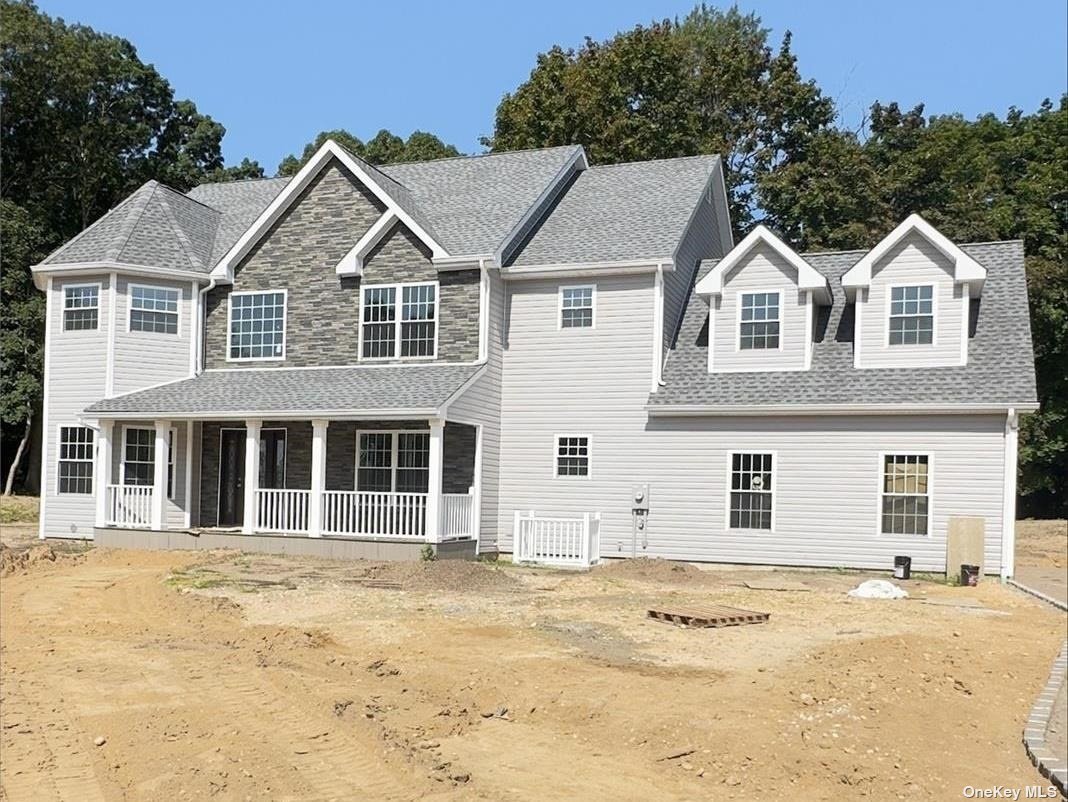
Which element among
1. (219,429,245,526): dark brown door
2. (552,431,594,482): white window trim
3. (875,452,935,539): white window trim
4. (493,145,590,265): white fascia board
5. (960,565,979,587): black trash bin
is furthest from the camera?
(219,429,245,526): dark brown door

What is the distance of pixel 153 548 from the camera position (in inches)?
894

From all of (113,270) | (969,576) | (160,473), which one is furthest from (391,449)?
(969,576)

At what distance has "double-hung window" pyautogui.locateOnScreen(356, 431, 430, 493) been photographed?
23406mm

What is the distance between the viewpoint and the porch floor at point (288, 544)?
829 inches

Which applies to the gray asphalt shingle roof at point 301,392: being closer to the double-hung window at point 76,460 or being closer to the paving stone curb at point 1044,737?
the double-hung window at point 76,460

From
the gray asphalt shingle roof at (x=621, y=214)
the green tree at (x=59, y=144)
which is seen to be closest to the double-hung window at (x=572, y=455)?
the gray asphalt shingle roof at (x=621, y=214)

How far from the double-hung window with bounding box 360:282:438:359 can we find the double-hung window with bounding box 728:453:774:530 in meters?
6.99

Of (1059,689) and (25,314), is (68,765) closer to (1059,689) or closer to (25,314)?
(1059,689)

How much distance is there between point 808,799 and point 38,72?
4274cm

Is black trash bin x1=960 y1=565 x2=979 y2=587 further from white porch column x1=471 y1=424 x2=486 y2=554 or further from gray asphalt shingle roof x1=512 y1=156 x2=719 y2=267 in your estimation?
white porch column x1=471 y1=424 x2=486 y2=554

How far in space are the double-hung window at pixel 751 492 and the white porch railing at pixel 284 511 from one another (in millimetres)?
8696

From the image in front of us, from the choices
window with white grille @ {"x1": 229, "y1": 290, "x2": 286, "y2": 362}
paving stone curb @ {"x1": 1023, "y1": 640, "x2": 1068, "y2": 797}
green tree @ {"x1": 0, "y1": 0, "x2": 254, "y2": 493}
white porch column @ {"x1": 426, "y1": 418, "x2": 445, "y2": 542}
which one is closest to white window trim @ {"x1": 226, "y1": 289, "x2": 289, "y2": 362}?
window with white grille @ {"x1": 229, "y1": 290, "x2": 286, "y2": 362}

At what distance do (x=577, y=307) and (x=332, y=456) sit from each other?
6398 millimetres

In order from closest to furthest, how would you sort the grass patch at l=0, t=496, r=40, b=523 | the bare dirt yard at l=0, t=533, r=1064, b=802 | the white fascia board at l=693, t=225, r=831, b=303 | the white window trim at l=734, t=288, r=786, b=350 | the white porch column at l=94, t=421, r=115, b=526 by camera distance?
the bare dirt yard at l=0, t=533, r=1064, b=802, the white fascia board at l=693, t=225, r=831, b=303, the white window trim at l=734, t=288, r=786, b=350, the white porch column at l=94, t=421, r=115, b=526, the grass patch at l=0, t=496, r=40, b=523
